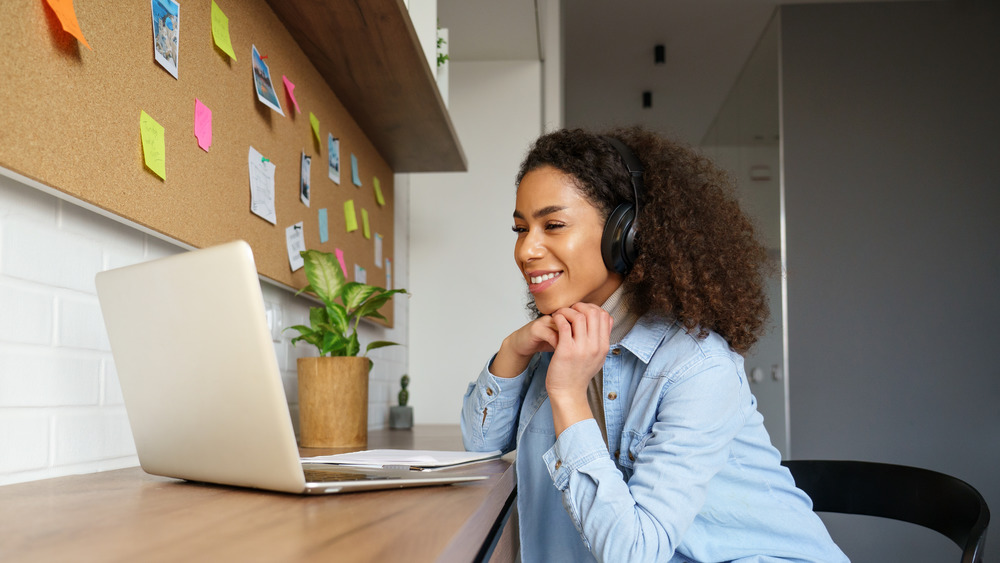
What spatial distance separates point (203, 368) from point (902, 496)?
40.7 inches

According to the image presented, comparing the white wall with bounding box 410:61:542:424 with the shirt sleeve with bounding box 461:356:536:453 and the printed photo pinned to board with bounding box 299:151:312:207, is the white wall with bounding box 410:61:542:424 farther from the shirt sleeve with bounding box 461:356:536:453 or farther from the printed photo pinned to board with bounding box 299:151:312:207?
the shirt sleeve with bounding box 461:356:536:453

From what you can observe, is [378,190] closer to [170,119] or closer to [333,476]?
[170,119]

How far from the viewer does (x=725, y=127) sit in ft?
14.6

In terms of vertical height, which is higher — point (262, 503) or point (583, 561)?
point (262, 503)

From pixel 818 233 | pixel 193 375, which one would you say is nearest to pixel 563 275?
pixel 193 375

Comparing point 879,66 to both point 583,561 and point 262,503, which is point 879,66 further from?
point 262,503

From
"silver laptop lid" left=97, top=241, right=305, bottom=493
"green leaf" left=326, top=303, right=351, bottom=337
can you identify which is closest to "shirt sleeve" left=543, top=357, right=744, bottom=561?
"silver laptop lid" left=97, top=241, right=305, bottom=493

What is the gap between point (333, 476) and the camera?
0.77m

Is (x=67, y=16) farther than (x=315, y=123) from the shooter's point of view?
No

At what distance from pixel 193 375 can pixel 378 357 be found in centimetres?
157

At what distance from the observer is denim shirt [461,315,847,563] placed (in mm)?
871

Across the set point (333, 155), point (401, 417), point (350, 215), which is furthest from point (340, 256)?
point (401, 417)

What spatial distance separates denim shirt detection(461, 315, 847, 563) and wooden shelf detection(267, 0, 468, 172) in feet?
2.24

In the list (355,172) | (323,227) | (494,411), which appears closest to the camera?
(494,411)
